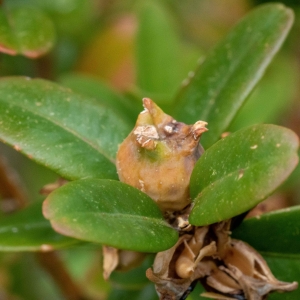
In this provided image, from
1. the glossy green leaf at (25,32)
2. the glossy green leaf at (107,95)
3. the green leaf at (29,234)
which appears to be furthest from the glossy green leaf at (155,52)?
the green leaf at (29,234)

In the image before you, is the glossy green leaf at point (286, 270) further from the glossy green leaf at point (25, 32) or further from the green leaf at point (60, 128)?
the glossy green leaf at point (25, 32)

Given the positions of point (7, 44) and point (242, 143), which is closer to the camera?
point (242, 143)

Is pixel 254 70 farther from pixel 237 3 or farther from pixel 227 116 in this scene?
pixel 237 3

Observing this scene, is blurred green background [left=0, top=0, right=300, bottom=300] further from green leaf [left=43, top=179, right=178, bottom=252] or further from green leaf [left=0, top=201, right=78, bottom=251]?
Answer: green leaf [left=43, top=179, right=178, bottom=252]

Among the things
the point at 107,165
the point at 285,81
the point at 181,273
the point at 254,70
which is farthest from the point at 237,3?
the point at 181,273

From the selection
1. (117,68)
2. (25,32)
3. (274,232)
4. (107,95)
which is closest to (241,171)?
(274,232)

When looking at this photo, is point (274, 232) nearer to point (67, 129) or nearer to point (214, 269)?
A: point (214, 269)
